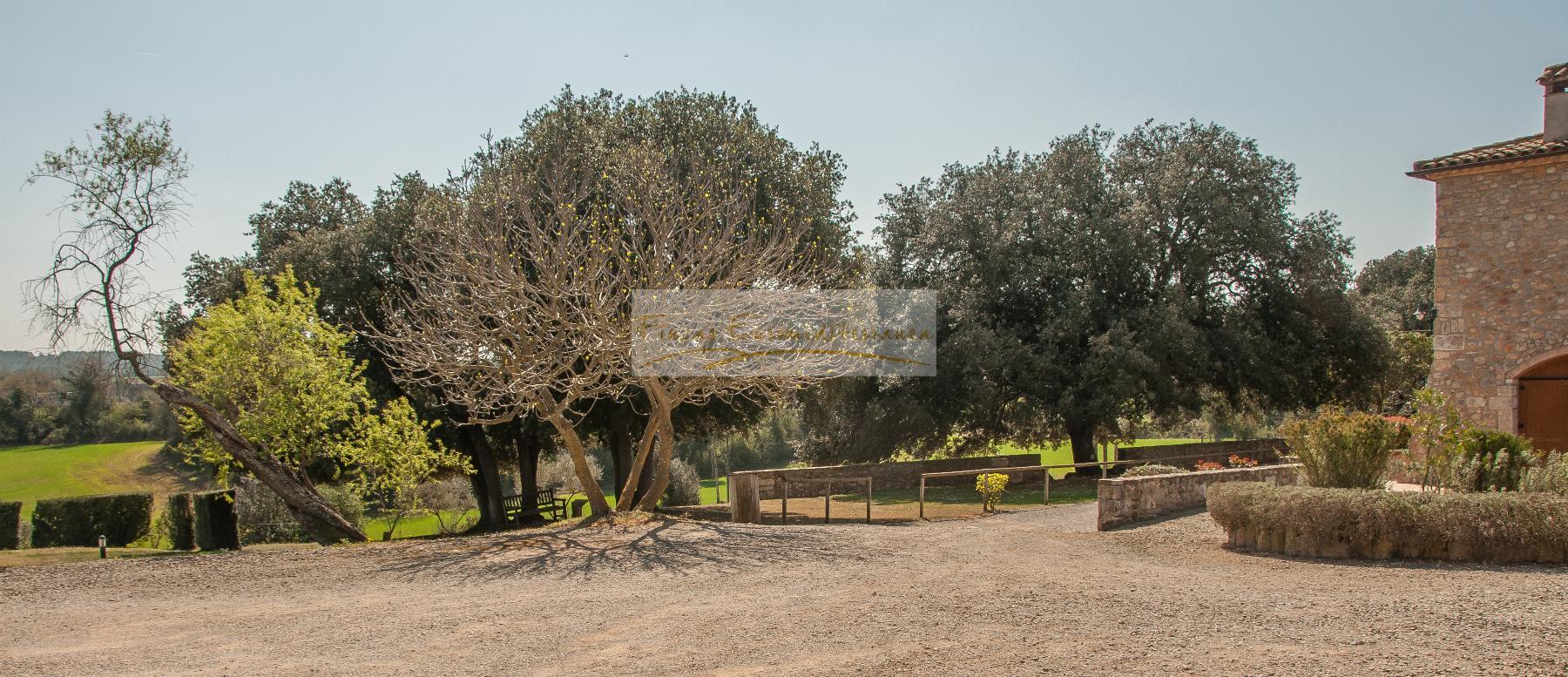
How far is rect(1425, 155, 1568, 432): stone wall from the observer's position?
14750mm

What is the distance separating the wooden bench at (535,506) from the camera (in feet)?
75.3

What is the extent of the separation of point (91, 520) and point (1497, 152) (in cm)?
2327

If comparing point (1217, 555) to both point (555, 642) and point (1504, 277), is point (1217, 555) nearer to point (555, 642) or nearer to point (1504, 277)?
point (555, 642)

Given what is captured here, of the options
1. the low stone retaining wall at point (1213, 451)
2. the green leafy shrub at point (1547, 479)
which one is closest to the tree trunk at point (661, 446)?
the green leafy shrub at point (1547, 479)

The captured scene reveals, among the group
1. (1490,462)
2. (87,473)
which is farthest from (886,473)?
(87,473)

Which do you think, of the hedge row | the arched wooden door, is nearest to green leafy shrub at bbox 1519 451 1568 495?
the arched wooden door

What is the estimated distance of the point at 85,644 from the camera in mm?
7461

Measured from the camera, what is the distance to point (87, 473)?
4697 centimetres

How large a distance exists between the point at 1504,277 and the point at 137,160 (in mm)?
20479

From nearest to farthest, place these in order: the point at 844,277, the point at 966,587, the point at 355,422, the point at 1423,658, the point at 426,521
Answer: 1. the point at 1423,658
2. the point at 966,587
3. the point at 355,422
4. the point at 844,277
5. the point at 426,521

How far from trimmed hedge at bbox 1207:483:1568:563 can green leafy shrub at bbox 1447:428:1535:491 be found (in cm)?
133

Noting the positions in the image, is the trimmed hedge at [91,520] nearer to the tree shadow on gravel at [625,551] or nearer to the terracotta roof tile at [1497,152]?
the tree shadow on gravel at [625,551]

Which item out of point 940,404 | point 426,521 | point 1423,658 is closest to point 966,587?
point 1423,658

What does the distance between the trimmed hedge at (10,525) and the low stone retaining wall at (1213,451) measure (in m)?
22.1
